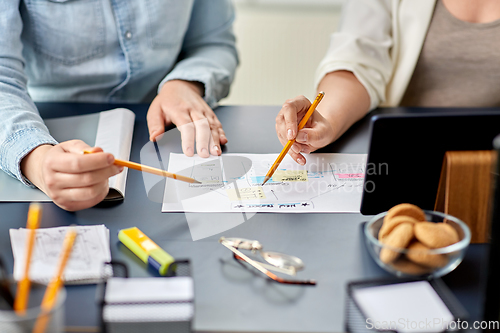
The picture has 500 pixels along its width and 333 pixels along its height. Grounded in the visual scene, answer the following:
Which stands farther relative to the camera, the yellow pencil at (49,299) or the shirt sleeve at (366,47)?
the shirt sleeve at (366,47)

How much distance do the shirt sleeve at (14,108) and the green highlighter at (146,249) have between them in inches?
9.3

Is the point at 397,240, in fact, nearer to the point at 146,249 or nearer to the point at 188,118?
the point at 146,249

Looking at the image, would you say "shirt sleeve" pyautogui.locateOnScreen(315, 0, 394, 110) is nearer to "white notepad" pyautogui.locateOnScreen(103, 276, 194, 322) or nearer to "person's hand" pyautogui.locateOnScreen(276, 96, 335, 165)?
"person's hand" pyautogui.locateOnScreen(276, 96, 335, 165)

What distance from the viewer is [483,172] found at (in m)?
0.57

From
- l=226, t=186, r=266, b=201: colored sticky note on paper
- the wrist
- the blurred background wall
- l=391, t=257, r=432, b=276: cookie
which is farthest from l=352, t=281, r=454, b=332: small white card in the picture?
the blurred background wall

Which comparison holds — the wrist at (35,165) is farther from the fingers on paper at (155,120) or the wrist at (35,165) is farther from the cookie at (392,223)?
the cookie at (392,223)

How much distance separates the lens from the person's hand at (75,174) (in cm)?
60

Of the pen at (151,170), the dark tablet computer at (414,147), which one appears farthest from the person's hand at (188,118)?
the dark tablet computer at (414,147)

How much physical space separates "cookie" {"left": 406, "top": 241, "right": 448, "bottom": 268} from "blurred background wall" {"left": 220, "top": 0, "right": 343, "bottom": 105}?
154 cm

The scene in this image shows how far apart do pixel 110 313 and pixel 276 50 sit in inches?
70.6

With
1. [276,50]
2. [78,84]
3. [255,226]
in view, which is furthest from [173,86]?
[276,50]

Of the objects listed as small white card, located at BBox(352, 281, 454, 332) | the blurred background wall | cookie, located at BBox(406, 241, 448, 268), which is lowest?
the blurred background wall

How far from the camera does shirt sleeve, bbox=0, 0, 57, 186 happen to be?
0.70m

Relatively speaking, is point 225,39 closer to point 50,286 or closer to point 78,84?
point 78,84
